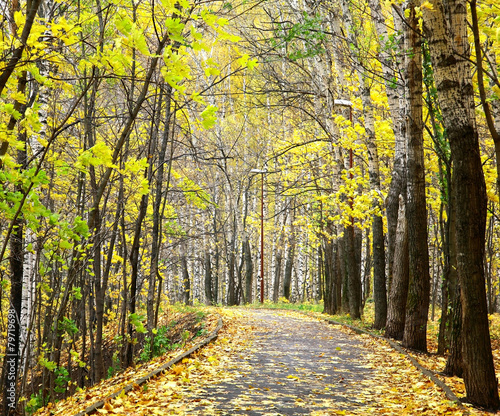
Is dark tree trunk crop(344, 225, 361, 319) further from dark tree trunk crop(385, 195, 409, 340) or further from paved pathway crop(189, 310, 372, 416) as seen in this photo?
dark tree trunk crop(385, 195, 409, 340)

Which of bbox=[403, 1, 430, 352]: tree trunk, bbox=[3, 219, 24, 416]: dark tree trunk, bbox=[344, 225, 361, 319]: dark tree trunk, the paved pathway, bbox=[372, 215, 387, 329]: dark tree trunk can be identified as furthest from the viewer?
bbox=[344, 225, 361, 319]: dark tree trunk

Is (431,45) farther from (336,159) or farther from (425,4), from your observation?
(336,159)

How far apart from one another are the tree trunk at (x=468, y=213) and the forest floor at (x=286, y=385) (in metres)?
0.39

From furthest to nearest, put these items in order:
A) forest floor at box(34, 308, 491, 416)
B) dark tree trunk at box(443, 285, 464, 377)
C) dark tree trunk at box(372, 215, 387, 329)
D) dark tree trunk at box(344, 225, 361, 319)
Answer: dark tree trunk at box(344, 225, 361, 319), dark tree trunk at box(372, 215, 387, 329), dark tree trunk at box(443, 285, 464, 377), forest floor at box(34, 308, 491, 416)

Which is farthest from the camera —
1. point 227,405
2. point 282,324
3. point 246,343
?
point 282,324

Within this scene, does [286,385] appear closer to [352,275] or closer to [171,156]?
[171,156]

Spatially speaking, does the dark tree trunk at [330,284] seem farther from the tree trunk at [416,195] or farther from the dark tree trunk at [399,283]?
the tree trunk at [416,195]

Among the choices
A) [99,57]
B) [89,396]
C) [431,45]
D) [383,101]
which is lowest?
[89,396]

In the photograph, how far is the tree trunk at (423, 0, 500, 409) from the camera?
5152 mm

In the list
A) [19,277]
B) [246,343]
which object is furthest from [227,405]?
[246,343]

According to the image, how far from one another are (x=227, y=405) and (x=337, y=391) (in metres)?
1.63

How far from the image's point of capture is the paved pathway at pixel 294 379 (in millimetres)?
5293

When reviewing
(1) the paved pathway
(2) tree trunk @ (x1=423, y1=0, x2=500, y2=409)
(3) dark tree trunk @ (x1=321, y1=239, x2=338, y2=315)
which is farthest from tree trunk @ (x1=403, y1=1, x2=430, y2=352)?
(3) dark tree trunk @ (x1=321, y1=239, x2=338, y2=315)

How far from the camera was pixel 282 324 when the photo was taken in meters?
14.8
